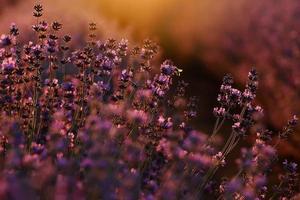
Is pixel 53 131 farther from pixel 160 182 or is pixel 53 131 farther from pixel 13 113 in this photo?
pixel 13 113

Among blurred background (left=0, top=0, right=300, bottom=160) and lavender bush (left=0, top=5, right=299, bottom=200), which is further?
blurred background (left=0, top=0, right=300, bottom=160)

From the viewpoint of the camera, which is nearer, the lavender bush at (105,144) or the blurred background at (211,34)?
the lavender bush at (105,144)

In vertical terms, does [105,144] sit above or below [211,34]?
below

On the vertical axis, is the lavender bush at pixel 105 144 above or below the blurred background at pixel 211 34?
below

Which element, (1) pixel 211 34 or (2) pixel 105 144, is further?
(1) pixel 211 34

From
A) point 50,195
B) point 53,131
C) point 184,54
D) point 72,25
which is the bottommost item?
point 50,195

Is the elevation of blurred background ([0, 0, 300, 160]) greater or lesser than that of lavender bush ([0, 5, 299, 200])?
greater

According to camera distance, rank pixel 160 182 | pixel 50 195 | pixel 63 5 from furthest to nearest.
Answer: pixel 63 5 < pixel 160 182 < pixel 50 195

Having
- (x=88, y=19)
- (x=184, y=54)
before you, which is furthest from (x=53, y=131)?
(x=184, y=54)
